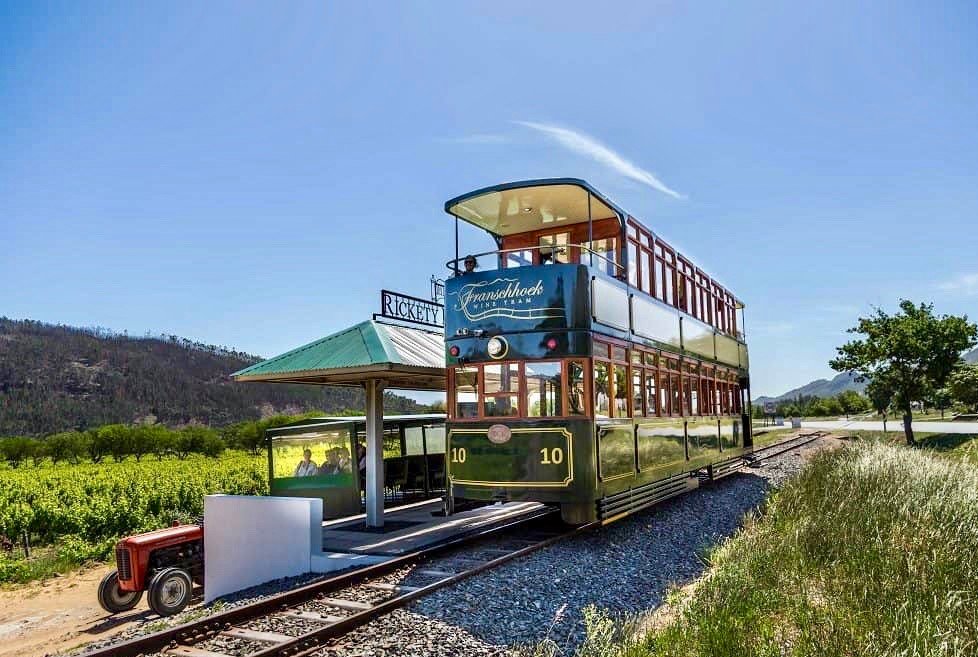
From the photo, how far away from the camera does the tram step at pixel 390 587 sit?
7891 millimetres

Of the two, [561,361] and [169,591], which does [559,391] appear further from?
[169,591]

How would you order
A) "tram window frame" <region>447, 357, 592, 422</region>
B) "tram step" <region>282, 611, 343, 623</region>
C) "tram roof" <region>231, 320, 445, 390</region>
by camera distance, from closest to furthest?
"tram step" <region>282, 611, 343, 623</region> < "tram window frame" <region>447, 357, 592, 422</region> < "tram roof" <region>231, 320, 445, 390</region>

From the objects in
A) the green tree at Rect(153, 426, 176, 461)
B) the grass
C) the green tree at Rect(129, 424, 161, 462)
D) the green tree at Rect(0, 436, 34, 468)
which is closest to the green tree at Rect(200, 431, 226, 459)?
the green tree at Rect(153, 426, 176, 461)

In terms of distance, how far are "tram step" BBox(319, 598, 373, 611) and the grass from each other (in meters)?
A: 2.58

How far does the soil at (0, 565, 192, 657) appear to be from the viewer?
1052 cm

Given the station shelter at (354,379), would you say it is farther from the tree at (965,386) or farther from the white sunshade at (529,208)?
the tree at (965,386)

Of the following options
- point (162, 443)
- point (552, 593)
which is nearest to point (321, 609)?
point (552, 593)

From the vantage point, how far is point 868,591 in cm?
654

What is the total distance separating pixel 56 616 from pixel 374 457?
6515mm

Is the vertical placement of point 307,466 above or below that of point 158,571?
above

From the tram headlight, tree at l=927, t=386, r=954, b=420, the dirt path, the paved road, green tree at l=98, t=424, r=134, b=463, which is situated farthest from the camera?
green tree at l=98, t=424, r=134, b=463

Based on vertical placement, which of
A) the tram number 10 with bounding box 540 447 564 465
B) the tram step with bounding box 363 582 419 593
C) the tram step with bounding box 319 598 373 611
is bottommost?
the tram step with bounding box 319 598 373 611

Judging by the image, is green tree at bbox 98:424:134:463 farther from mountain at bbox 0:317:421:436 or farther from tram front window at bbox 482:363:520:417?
tram front window at bbox 482:363:520:417

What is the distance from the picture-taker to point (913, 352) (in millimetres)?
30266
